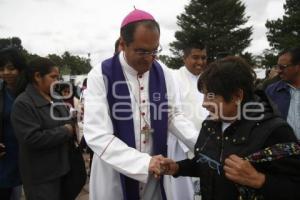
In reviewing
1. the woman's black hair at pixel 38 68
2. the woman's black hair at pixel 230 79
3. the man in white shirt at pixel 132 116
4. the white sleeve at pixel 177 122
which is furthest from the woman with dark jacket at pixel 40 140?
the woman's black hair at pixel 230 79

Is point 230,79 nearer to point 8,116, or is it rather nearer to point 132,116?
point 132,116

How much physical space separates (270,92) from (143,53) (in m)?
2.49

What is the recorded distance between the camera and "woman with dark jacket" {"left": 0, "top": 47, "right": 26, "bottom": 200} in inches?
147

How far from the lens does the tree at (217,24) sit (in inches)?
1689

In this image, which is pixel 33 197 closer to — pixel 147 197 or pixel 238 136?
pixel 147 197

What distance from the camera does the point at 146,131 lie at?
112 inches

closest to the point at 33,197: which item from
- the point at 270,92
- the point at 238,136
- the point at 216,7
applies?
the point at 238,136

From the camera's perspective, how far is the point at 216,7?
4341cm

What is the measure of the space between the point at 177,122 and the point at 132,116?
43cm

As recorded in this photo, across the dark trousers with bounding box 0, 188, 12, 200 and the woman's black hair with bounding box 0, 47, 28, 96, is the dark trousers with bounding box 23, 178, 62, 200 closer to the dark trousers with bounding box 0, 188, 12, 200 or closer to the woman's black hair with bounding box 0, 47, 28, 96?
the dark trousers with bounding box 0, 188, 12, 200

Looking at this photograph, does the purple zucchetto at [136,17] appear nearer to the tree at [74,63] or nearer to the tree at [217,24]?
the tree at [217,24]

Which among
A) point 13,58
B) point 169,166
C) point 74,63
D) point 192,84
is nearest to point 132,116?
point 169,166

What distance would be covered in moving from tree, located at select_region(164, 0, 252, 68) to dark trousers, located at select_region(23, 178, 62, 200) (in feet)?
131

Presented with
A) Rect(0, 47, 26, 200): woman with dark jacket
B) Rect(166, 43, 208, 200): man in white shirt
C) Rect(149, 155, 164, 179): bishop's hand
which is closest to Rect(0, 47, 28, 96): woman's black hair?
Rect(0, 47, 26, 200): woman with dark jacket
